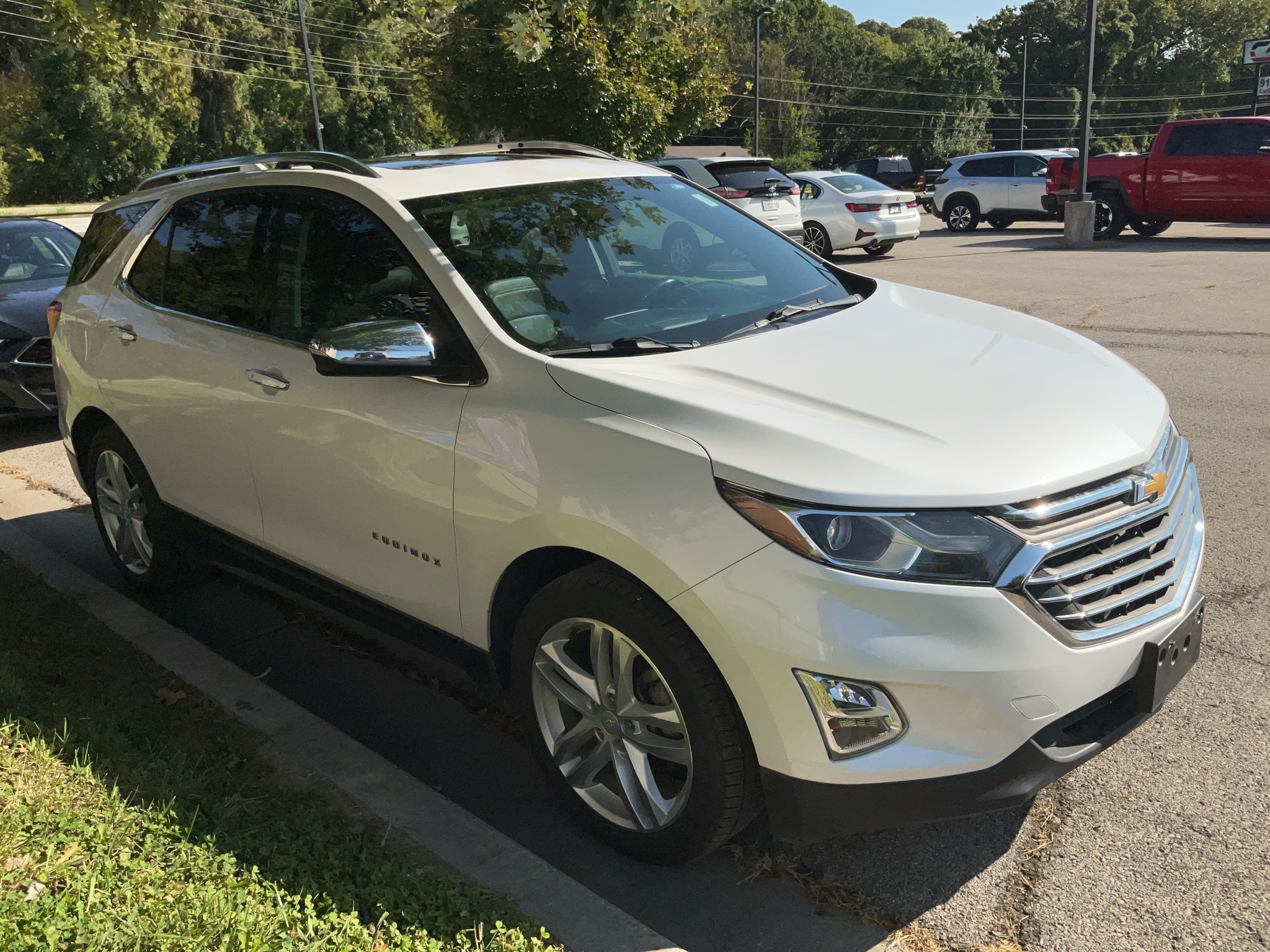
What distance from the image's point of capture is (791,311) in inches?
143

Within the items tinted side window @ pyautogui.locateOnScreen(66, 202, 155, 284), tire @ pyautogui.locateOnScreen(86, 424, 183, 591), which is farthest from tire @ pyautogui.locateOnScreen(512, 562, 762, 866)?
tinted side window @ pyautogui.locateOnScreen(66, 202, 155, 284)

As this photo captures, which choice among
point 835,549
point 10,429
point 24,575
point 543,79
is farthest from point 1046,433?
point 543,79

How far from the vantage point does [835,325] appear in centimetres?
351

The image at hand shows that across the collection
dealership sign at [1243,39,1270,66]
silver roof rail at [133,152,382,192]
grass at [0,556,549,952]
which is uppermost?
dealership sign at [1243,39,1270,66]

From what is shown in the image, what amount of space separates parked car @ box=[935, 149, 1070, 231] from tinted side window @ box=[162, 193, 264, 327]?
2070 cm

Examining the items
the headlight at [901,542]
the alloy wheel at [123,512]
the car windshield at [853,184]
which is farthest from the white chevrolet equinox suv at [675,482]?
the car windshield at [853,184]

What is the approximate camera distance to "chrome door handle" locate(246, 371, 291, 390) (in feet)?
12.2

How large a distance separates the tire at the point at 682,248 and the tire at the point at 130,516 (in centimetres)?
243

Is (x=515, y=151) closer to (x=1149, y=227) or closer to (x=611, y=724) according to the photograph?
(x=611, y=724)

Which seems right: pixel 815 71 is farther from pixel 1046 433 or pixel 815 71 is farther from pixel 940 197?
pixel 1046 433

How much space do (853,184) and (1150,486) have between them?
1759 cm

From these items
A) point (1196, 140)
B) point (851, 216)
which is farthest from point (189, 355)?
point (1196, 140)

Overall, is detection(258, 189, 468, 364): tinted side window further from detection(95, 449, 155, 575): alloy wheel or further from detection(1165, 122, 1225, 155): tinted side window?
detection(1165, 122, 1225, 155): tinted side window

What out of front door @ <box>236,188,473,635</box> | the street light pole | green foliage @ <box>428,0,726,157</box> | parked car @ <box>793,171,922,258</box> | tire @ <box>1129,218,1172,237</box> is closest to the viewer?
front door @ <box>236,188,473,635</box>
